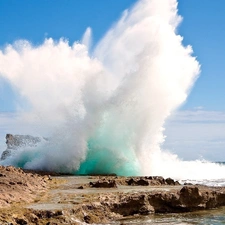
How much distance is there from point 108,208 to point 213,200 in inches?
216

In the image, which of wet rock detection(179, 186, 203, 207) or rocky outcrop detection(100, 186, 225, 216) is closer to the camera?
rocky outcrop detection(100, 186, 225, 216)

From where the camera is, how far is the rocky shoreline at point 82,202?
44.3 feet

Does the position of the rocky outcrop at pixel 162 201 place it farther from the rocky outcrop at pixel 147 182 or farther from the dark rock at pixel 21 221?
the dark rock at pixel 21 221

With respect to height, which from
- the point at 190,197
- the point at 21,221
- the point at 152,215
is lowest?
the point at 21,221

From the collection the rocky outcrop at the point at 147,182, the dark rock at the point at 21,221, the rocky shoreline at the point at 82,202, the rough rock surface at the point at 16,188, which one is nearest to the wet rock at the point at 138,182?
the rocky outcrop at the point at 147,182

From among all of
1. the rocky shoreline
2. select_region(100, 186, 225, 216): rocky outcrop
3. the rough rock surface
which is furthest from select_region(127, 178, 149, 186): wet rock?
the rough rock surface

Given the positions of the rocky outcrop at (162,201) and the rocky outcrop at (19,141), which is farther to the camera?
the rocky outcrop at (19,141)

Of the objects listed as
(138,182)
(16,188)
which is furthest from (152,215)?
(138,182)

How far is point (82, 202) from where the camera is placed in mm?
15820

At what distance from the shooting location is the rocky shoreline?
44.3 ft

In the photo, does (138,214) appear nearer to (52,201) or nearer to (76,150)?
(52,201)

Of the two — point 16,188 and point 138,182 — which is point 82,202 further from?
point 138,182

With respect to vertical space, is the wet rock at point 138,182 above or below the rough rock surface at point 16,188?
above

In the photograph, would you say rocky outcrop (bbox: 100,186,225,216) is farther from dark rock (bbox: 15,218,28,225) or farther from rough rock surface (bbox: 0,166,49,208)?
dark rock (bbox: 15,218,28,225)
